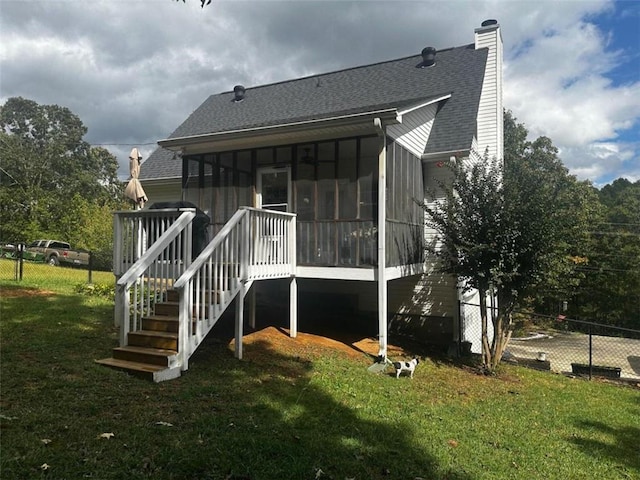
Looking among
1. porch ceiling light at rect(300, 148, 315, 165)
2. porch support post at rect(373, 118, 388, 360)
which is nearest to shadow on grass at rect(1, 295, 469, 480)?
porch support post at rect(373, 118, 388, 360)

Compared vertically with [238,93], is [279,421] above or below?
below

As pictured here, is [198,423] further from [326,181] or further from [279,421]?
[326,181]

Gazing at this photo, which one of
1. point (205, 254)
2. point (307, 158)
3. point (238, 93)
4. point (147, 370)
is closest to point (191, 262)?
point (205, 254)

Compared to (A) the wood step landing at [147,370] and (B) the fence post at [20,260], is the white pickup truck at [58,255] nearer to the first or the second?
(B) the fence post at [20,260]

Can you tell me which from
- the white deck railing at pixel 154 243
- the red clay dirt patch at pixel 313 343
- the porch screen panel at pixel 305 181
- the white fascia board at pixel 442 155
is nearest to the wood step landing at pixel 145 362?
the white deck railing at pixel 154 243

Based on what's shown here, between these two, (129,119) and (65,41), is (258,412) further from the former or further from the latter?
(129,119)

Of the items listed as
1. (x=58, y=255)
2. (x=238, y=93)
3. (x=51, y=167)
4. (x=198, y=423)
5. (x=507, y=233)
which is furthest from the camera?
(x=51, y=167)

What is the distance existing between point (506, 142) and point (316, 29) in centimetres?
2457

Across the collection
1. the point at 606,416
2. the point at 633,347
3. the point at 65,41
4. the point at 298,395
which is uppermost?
the point at 65,41

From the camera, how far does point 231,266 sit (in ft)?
20.9

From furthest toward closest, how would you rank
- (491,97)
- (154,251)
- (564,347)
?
(564,347), (491,97), (154,251)

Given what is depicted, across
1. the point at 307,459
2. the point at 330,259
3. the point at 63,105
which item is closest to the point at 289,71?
the point at 330,259

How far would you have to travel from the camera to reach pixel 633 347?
1980cm

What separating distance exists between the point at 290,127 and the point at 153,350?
4.57m
